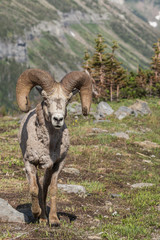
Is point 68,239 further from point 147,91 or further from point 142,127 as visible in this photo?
point 147,91

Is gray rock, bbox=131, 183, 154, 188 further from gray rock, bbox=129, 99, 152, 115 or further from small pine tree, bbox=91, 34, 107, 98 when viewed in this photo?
small pine tree, bbox=91, 34, 107, 98

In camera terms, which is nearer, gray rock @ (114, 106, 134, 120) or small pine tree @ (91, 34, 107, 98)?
gray rock @ (114, 106, 134, 120)

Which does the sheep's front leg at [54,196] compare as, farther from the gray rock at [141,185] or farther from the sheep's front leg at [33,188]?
the gray rock at [141,185]

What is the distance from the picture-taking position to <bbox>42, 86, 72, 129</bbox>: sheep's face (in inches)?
258

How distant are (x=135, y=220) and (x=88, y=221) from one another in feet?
3.55

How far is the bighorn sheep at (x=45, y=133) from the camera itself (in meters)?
7.21

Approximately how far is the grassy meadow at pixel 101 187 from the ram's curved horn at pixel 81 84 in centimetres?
268

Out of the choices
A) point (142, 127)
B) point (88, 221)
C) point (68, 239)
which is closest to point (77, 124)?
point (142, 127)

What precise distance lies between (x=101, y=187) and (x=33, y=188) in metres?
4.52

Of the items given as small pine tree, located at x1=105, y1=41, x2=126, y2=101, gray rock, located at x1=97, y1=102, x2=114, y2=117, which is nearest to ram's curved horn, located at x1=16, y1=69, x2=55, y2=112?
gray rock, located at x1=97, y1=102, x2=114, y2=117

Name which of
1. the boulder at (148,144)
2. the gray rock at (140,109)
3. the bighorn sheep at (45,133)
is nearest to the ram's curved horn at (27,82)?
the bighorn sheep at (45,133)

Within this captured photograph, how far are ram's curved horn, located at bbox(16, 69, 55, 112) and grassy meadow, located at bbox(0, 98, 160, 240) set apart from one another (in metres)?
2.58

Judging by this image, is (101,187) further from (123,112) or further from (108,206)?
(123,112)

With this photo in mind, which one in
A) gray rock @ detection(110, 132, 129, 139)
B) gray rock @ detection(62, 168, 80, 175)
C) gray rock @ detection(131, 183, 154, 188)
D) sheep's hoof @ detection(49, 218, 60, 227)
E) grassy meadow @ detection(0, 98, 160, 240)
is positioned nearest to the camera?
grassy meadow @ detection(0, 98, 160, 240)
